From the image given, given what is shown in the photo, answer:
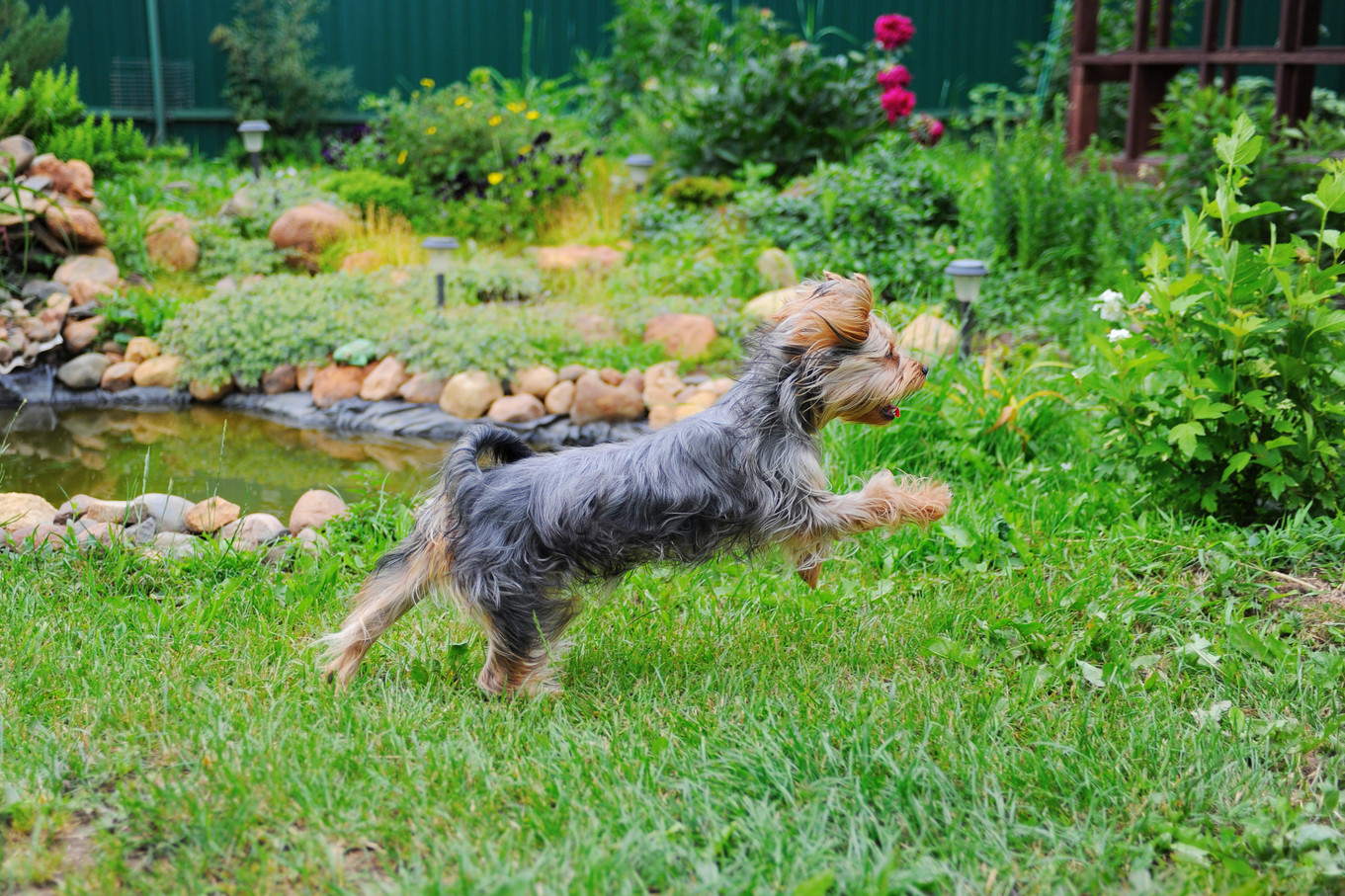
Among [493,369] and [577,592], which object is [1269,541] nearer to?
[577,592]

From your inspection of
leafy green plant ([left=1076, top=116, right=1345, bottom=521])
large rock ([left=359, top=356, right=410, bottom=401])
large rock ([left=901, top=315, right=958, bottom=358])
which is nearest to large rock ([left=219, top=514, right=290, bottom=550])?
large rock ([left=359, top=356, right=410, bottom=401])

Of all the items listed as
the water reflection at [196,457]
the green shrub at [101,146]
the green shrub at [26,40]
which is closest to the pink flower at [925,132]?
the water reflection at [196,457]

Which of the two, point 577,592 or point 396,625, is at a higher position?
point 577,592

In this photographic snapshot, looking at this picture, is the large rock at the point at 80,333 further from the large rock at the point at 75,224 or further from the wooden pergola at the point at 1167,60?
the wooden pergola at the point at 1167,60

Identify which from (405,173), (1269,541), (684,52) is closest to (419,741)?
(1269,541)

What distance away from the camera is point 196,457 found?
20.7ft

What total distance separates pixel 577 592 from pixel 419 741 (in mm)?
638

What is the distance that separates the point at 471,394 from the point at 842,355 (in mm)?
4176

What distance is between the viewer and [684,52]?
12.0m

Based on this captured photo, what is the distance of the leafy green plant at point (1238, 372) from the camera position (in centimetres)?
384

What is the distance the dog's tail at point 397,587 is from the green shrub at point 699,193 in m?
6.84

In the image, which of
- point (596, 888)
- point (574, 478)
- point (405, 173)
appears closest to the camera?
point (596, 888)

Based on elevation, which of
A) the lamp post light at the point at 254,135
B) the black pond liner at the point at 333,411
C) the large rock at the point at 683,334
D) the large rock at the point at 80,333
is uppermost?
the lamp post light at the point at 254,135

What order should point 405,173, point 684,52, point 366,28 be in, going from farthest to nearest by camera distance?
point 366,28 < point 684,52 < point 405,173
